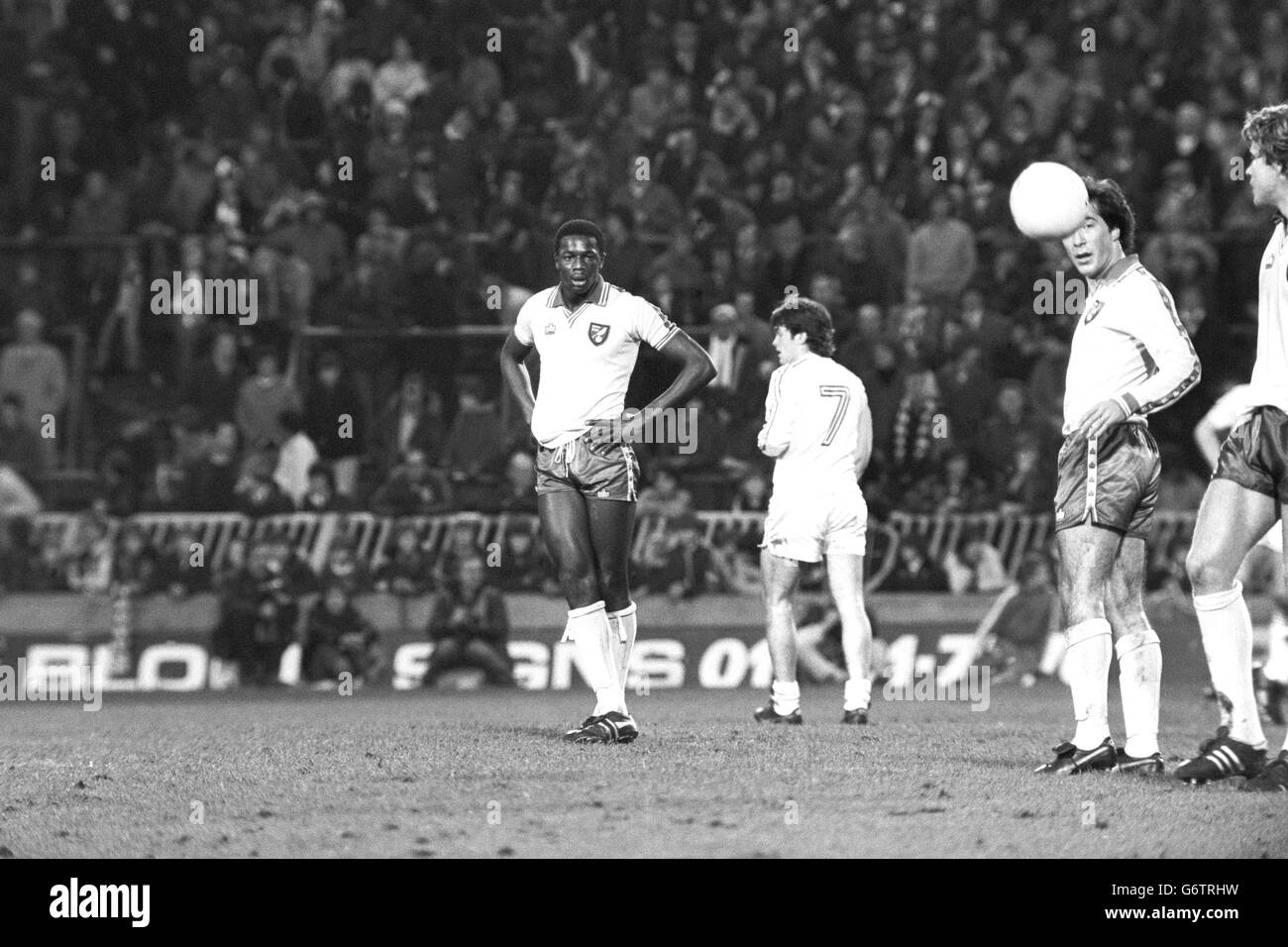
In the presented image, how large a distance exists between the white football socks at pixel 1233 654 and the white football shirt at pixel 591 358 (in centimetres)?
346

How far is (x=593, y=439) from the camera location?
35.9 feet

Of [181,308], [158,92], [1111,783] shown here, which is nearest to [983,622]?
[181,308]

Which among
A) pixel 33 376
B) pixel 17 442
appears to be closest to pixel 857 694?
pixel 17 442

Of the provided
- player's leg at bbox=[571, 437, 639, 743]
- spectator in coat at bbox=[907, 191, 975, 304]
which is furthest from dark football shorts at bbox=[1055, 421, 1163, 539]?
spectator in coat at bbox=[907, 191, 975, 304]

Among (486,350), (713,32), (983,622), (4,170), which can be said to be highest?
(713,32)

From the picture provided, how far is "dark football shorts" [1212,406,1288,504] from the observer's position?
8500 mm

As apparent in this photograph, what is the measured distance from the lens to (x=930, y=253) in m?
A: 22.4

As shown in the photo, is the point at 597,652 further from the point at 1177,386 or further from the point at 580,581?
the point at 1177,386

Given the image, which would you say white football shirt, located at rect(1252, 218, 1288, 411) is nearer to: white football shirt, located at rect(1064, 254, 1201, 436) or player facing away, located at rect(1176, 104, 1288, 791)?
player facing away, located at rect(1176, 104, 1288, 791)

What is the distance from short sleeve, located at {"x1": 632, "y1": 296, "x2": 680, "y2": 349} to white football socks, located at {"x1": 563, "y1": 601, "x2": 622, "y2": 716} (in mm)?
1418

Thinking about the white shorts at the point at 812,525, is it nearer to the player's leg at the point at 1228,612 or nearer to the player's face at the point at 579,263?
the player's face at the point at 579,263
